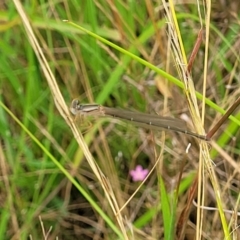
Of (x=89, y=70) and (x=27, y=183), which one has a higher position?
(x=89, y=70)

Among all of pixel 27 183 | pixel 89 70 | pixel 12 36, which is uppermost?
pixel 12 36

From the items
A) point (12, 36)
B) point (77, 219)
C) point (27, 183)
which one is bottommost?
point (77, 219)

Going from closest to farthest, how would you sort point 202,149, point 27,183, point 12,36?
point 202,149
point 27,183
point 12,36

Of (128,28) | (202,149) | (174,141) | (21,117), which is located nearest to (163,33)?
(128,28)

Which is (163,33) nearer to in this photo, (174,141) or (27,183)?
(174,141)

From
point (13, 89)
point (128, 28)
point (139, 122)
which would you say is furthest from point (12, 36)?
point (139, 122)

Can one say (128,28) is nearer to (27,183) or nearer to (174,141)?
(174,141)

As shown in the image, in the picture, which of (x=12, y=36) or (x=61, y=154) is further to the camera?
(x=12, y=36)

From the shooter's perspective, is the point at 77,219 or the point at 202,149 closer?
the point at 202,149

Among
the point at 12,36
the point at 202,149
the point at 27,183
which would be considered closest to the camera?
the point at 202,149
